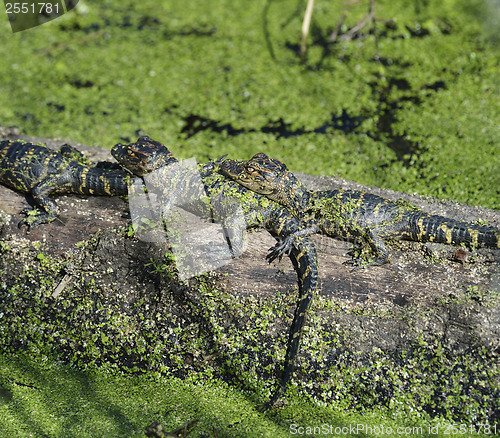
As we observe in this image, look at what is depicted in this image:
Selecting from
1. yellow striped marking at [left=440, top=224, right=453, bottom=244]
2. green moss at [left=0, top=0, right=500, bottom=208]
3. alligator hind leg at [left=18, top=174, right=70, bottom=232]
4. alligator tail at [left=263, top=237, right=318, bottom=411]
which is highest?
green moss at [left=0, top=0, right=500, bottom=208]

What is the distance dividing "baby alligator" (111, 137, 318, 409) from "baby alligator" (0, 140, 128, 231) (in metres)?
0.30

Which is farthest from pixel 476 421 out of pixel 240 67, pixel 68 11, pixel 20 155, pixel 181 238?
pixel 68 11

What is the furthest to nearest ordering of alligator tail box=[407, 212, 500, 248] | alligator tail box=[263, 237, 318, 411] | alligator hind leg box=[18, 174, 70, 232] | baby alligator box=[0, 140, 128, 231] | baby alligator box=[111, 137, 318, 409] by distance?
baby alligator box=[0, 140, 128, 231], alligator hind leg box=[18, 174, 70, 232], alligator tail box=[407, 212, 500, 248], baby alligator box=[111, 137, 318, 409], alligator tail box=[263, 237, 318, 411]

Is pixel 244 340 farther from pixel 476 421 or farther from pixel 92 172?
pixel 92 172

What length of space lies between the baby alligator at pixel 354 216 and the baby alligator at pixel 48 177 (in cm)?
123

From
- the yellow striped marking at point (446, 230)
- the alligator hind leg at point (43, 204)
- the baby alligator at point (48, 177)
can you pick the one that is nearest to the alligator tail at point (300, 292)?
the yellow striped marking at point (446, 230)

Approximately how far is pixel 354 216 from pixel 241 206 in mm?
1107

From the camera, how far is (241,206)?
4.69 metres

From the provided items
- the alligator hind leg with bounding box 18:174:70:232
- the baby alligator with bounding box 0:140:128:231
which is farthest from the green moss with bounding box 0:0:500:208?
the alligator hind leg with bounding box 18:174:70:232

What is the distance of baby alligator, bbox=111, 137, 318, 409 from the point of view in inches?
158

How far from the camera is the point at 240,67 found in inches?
303

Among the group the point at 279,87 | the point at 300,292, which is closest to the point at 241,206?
the point at 300,292

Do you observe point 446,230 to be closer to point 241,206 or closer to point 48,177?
point 241,206

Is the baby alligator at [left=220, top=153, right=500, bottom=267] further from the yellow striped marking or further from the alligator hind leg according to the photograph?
the alligator hind leg
